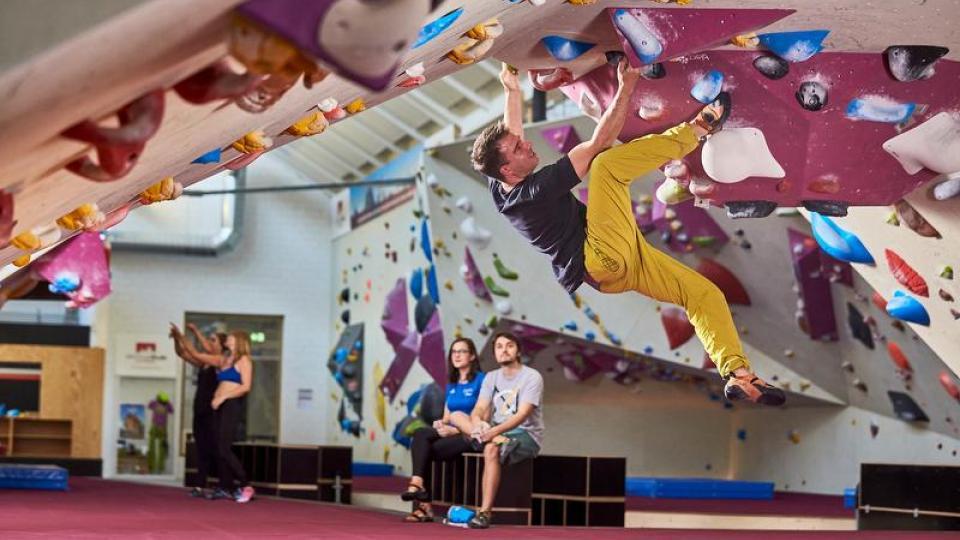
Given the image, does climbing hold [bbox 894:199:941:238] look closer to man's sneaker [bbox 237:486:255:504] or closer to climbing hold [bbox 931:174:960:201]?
climbing hold [bbox 931:174:960:201]

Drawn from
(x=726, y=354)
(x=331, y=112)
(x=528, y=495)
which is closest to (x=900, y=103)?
(x=726, y=354)

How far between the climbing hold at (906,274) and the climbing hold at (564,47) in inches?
126

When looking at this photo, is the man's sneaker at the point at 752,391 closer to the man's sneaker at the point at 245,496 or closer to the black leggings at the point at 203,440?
the man's sneaker at the point at 245,496

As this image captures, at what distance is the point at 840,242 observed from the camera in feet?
29.2

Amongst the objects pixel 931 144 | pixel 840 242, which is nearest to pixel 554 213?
pixel 931 144

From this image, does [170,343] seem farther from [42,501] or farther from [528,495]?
[528,495]

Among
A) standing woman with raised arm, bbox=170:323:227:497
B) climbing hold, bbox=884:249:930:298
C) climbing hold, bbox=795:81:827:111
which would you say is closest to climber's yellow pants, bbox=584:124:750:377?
climbing hold, bbox=795:81:827:111

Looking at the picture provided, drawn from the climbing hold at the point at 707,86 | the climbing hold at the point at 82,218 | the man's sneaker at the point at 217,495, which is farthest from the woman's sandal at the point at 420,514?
the climbing hold at the point at 82,218

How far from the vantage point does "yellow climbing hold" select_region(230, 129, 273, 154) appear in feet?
17.3

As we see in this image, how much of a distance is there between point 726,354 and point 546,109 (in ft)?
28.7

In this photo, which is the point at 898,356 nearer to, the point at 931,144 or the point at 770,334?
the point at 770,334

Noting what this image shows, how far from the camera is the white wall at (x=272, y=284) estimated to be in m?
20.0

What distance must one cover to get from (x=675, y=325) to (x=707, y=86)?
7.18 meters

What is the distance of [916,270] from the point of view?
8.59 metres
